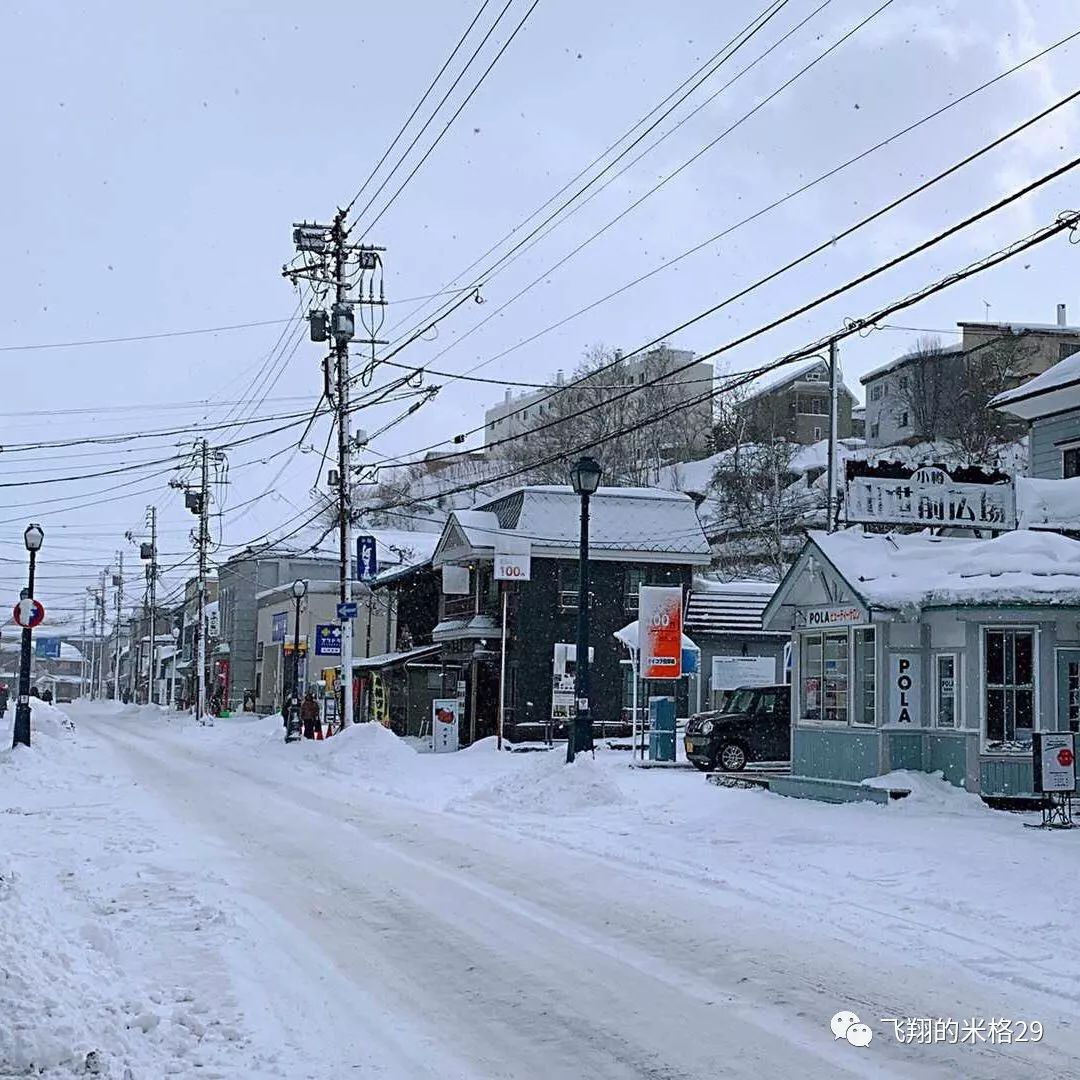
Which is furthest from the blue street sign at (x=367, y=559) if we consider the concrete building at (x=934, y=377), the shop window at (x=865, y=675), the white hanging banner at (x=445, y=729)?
the concrete building at (x=934, y=377)

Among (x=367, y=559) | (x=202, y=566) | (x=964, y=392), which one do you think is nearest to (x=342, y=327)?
(x=367, y=559)

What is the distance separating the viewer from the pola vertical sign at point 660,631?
29422 millimetres

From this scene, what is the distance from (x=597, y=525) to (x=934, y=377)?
41768 millimetres

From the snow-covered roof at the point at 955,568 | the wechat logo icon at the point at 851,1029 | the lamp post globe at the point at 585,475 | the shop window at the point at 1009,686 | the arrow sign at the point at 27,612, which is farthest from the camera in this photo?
the arrow sign at the point at 27,612

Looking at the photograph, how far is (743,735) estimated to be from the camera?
2820 cm

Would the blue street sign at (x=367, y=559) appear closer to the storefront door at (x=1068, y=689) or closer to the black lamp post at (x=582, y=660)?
the black lamp post at (x=582, y=660)

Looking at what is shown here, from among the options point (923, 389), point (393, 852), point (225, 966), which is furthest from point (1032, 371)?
point (225, 966)

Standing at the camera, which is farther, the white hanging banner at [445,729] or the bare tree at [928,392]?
the bare tree at [928,392]

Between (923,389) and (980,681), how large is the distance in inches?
2403

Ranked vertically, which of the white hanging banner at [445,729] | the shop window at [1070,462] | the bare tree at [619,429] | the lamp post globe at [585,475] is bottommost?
the white hanging banner at [445,729]

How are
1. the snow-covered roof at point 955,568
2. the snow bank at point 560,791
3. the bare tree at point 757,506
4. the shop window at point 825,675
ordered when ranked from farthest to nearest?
1. the bare tree at point 757,506
2. the shop window at point 825,675
3. the snow bank at point 560,791
4. the snow-covered roof at point 955,568

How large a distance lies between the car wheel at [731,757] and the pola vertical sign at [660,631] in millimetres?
2173

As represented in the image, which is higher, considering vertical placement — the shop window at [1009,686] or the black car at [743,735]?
the shop window at [1009,686]

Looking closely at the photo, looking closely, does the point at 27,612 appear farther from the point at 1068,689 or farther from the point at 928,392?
the point at 928,392
